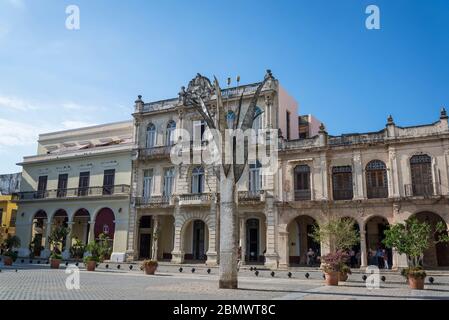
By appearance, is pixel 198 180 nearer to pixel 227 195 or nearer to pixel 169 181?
pixel 169 181

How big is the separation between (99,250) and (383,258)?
54.0 ft

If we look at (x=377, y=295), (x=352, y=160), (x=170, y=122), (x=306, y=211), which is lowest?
(x=377, y=295)

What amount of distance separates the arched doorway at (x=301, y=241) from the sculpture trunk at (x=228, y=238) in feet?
42.3

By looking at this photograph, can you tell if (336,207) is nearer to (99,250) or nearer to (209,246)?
(209,246)

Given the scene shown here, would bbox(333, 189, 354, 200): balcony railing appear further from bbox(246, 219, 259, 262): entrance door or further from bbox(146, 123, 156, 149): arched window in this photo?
bbox(146, 123, 156, 149): arched window

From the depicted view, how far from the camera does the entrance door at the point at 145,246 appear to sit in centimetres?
3114

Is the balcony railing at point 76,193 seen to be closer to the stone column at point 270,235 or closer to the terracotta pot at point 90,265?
the terracotta pot at point 90,265

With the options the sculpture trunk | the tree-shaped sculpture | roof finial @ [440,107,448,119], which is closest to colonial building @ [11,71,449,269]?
roof finial @ [440,107,448,119]

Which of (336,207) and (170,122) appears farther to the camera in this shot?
(170,122)

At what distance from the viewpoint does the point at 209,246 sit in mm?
27062

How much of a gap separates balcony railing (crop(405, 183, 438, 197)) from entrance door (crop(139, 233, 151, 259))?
18964 millimetres

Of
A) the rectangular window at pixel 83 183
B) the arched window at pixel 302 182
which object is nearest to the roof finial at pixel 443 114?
the arched window at pixel 302 182

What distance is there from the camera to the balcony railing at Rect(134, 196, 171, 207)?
1158 inches
